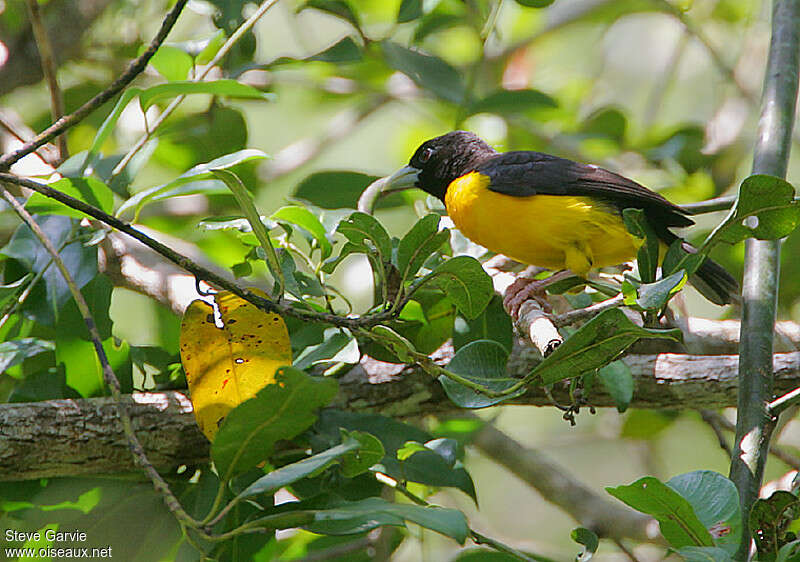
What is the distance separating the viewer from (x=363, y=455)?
4.84ft

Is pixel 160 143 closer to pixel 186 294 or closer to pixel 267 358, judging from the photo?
pixel 186 294

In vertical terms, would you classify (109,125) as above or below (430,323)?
above

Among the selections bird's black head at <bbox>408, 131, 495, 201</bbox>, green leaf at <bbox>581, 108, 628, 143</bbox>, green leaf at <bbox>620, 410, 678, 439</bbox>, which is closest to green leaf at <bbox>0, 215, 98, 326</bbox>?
bird's black head at <bbox>408, 131, 495, 201</bbox>

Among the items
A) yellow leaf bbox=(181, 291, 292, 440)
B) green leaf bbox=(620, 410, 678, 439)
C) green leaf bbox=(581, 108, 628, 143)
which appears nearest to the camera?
yellow leaf bbox=(181, 291, 292, 440)

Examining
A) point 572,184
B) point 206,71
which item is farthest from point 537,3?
point 206,71

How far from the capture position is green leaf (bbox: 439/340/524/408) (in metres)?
1.44

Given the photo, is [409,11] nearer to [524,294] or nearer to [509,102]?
[509,102]

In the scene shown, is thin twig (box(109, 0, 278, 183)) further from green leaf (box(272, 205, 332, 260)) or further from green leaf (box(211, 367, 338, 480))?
green leaf (box(211, 367, 338, 480))

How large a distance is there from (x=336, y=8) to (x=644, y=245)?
146 cm

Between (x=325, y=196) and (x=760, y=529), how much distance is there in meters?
1.64

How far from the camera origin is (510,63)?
4.56 metres

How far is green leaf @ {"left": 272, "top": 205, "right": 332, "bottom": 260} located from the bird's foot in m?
0.53

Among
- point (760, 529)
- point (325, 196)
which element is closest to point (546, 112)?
point (325, 196)

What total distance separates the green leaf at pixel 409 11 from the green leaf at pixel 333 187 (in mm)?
493
